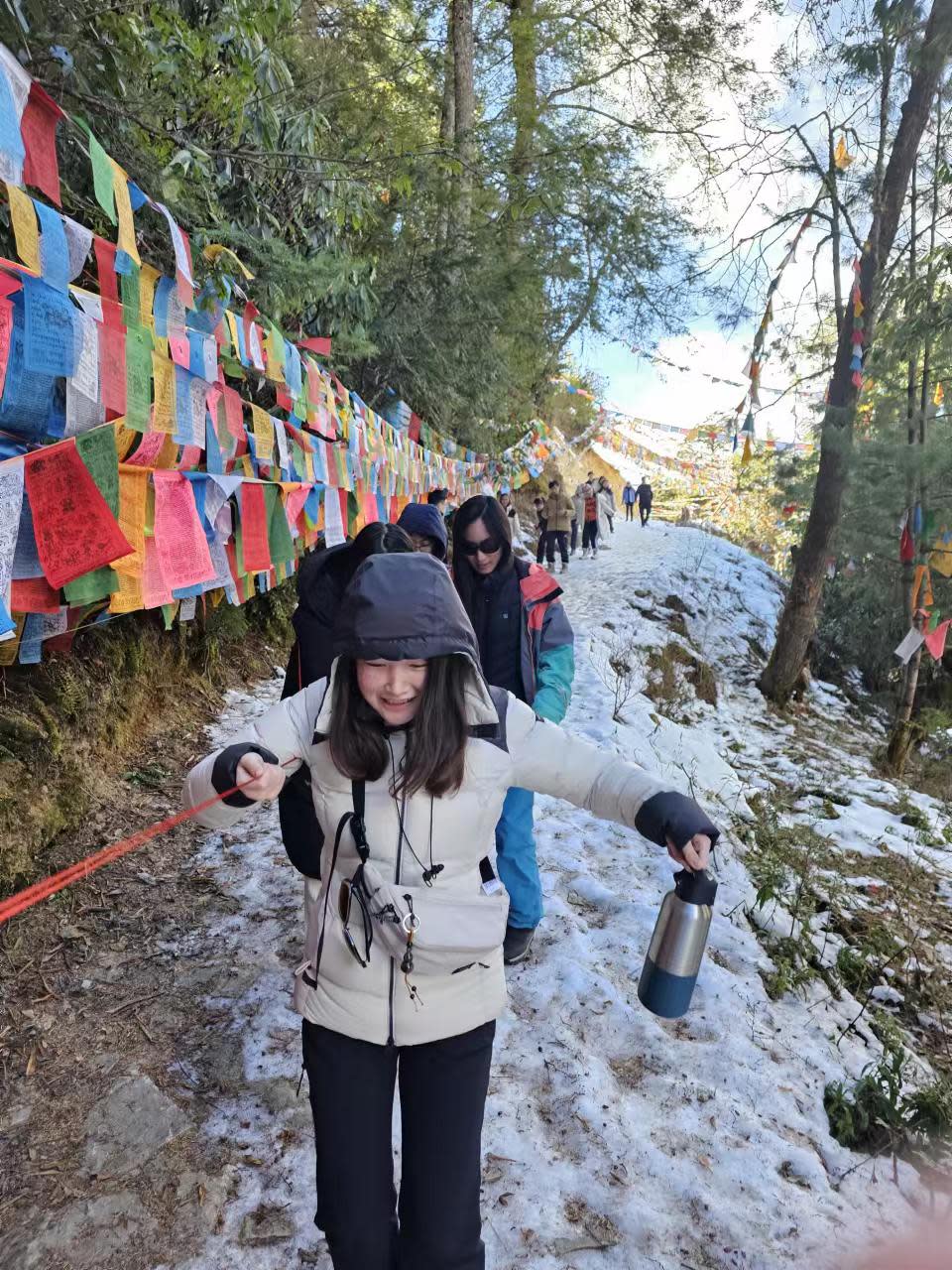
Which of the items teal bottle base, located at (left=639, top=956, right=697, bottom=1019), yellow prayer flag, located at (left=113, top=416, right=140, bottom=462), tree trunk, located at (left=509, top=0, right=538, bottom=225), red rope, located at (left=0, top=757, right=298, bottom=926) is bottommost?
teal bottle base, located at (left=639, top=956, right=697, bottom=1019)

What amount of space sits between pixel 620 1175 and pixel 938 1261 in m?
0.96

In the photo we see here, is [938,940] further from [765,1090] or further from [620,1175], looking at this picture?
[620,1175]

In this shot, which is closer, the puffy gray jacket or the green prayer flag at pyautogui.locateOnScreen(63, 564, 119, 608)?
the puffy gray jacket

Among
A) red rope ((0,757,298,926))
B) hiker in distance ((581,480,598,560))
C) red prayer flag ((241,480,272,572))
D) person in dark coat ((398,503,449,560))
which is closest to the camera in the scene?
red rope ((0,757,298,926))

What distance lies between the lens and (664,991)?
6.09ft

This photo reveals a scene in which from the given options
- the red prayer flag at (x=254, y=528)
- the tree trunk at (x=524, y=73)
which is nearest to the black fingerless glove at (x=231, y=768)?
the red prayer flag at (x=254, y=528)

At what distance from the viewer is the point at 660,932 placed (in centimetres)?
185

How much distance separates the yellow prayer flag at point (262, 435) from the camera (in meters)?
4.77

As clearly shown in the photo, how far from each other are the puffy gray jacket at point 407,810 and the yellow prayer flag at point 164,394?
2189mm

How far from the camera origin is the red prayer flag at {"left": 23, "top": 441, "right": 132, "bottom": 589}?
8.36ft

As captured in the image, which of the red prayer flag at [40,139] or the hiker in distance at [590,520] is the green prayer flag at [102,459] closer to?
the red prayer flag at [40,139]

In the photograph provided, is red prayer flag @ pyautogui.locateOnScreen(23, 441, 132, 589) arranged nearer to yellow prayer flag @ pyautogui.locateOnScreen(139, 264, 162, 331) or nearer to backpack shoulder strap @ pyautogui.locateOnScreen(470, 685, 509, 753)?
yellow prayer flag @ pyautogui.locateOnScreen(139, 264, 162, 331)

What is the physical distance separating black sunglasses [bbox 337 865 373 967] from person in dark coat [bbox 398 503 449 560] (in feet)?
7.04

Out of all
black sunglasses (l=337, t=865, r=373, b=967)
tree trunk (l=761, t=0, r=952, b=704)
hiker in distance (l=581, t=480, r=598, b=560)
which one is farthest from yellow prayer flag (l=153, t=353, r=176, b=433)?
hiker in distance (l=581, t=480, r=598, b=560)
